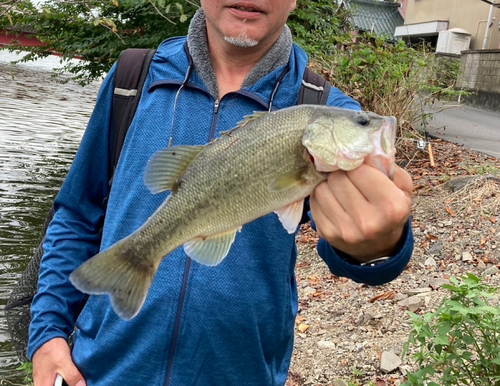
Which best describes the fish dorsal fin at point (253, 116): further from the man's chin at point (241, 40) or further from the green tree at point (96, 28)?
the green tree at point (96, 28)

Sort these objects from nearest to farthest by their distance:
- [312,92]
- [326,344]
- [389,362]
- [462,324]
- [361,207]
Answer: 1. [361,207]
2. [312,92]
3. [462,324]
4. [389,362]
5. [326,344]

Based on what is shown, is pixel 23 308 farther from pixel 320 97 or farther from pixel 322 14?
pixel 322 14

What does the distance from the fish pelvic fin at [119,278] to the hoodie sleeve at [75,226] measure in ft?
1.89

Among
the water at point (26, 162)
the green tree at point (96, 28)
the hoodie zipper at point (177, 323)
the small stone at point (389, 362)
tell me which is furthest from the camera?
the green tree at point (96, 28)

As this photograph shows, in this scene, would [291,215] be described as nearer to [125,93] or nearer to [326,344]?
[125,93]

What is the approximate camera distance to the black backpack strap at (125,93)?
8.45 ft

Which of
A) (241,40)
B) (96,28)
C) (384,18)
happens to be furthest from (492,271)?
(384,18)

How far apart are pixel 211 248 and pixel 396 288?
13.4ft

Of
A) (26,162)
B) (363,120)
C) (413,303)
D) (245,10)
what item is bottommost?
(26,162)

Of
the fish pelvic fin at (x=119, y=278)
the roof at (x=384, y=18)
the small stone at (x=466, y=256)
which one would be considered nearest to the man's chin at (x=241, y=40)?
the fish pelvic fin at (x=119, y=278)

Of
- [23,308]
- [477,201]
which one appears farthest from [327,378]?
[477,201]

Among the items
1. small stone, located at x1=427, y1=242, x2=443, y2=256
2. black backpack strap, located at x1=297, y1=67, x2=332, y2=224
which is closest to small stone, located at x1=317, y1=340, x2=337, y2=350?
small stone, located at x1=427, y1=242, x2=443, y2=256

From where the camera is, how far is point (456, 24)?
2953 cm

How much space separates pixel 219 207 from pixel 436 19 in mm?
32799
